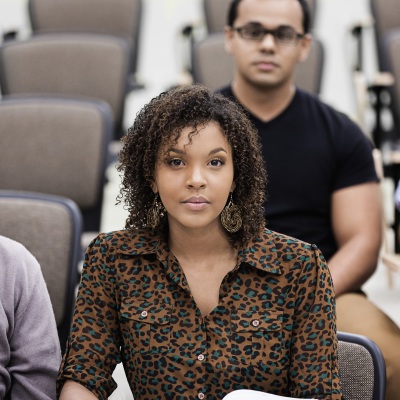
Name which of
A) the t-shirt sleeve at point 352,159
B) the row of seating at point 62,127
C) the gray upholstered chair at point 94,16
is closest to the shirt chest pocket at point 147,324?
the row of seating at point 62,127

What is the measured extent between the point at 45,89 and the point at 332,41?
2819 millimetres

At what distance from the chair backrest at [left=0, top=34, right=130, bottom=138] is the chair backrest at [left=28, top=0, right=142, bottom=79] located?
0.84 meters

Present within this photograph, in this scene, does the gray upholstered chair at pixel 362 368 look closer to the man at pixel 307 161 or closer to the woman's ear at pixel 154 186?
the woman's ear at pixel 154 186

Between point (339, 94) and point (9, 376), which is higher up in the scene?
point (9, 376)

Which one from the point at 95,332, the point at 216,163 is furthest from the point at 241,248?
the point at 95,332

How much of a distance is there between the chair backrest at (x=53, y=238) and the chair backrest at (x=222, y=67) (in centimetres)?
169

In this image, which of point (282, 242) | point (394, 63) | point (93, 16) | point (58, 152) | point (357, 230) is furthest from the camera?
point (93, 16)

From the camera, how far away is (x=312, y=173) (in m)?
2.44

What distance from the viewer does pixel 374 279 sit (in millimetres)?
3711

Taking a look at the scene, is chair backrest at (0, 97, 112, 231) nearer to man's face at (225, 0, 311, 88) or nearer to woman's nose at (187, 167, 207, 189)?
man's face at (225, 0, 311, 88)

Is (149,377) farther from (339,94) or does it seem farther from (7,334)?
(339,94)

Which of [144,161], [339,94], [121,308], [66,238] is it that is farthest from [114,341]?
[339,94]

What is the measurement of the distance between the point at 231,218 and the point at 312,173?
86 cm

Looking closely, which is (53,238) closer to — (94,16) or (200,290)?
(200,290)
